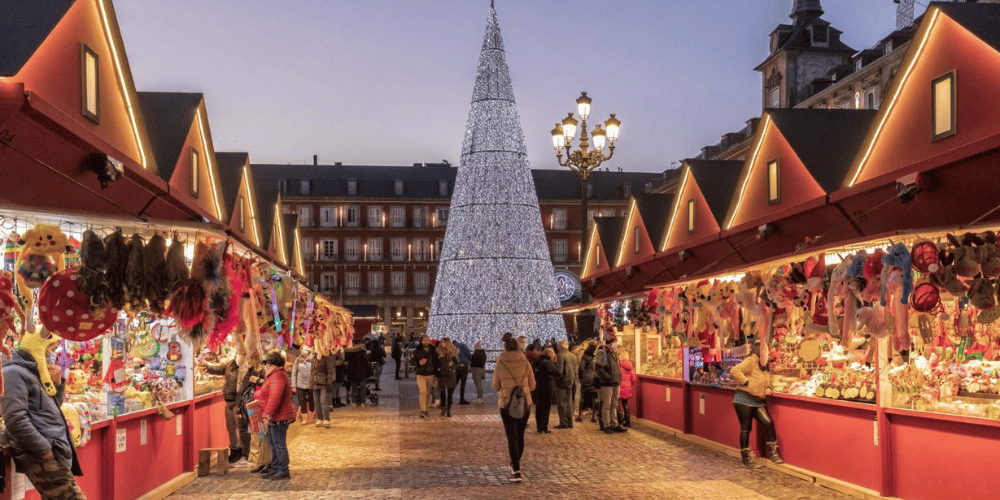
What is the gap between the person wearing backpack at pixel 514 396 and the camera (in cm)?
1217

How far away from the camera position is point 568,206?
82438 millimetres

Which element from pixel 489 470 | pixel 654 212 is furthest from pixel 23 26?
pixel 654 212

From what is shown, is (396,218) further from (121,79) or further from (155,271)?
(155,271)

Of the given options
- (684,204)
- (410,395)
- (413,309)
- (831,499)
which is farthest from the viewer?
(413,309)

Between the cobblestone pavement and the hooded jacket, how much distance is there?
13.0 ft

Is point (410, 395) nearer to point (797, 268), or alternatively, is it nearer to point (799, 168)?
point (799, 168)

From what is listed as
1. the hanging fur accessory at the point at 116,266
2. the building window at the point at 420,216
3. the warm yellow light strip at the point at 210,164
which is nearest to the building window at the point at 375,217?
the building window at the point at 420,216

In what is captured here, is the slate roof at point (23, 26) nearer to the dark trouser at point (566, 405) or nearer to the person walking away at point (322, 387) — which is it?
the person walking away at point (322, 387)

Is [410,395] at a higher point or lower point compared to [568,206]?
lower

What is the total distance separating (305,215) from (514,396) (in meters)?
70.2

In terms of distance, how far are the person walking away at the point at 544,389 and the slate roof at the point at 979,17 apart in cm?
967

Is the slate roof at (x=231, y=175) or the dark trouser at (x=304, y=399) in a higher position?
the slate roof at (x=231, y=175)

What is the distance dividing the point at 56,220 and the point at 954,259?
292 inches

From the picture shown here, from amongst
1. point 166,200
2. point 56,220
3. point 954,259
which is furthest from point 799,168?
point 56,220
